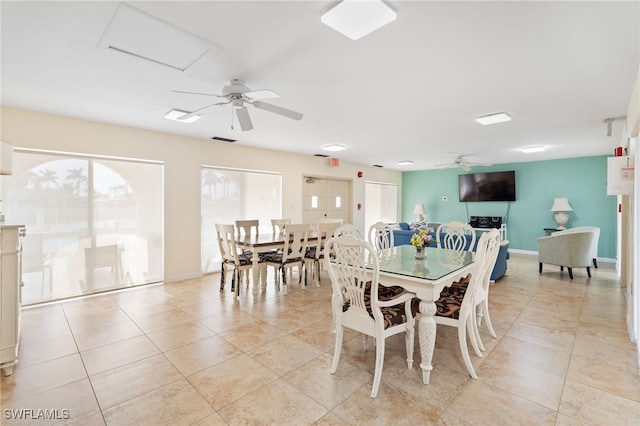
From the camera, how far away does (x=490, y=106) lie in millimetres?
3396

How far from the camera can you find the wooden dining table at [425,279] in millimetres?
2100

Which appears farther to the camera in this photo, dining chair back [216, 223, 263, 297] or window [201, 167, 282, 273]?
window [201, 167, 282, 273]

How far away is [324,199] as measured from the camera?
7.43 meters

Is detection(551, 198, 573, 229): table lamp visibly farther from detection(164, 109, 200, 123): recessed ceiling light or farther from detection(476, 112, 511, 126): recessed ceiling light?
detection(164, 109, 200, 123): recessed ceiling light

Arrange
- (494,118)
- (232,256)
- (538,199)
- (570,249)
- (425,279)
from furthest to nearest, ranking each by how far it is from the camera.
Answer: (538,199) → (570,249) → (232,256) → (494,118) → (425,279)

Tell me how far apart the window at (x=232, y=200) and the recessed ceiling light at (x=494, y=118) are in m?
3.92

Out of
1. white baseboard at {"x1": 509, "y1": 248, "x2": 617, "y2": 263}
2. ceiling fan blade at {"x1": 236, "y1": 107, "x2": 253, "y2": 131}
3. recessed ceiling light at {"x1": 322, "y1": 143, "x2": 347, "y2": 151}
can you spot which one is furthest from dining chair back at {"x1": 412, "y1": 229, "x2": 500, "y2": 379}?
white baseboard at {"x1": 509, "y1": 248, "x2": 617, "y2": 263}

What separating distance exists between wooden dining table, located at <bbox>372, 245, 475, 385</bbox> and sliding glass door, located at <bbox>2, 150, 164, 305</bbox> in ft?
12.7

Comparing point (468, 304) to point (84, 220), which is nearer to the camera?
point (468, 304)

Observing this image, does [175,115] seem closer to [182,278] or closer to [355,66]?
[355,66]

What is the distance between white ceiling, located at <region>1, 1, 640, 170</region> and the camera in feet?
5.85

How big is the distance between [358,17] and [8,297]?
10.3 ft

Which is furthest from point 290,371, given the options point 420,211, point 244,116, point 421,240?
point 420,211

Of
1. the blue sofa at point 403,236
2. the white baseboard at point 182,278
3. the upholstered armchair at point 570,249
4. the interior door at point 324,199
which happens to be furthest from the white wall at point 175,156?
the upholstered armchair at point 570,249
